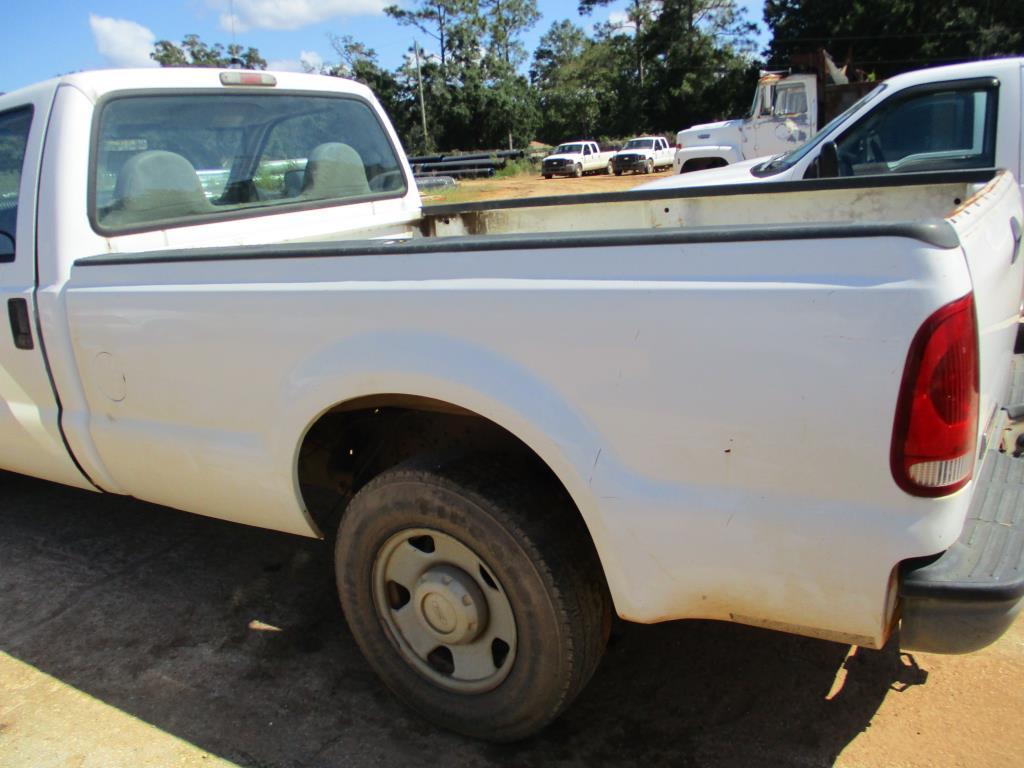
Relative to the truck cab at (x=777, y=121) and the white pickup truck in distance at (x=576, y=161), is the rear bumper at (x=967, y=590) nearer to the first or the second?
the truck cab at (x=777, y=121)

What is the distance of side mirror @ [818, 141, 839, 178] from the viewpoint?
568 centimetres

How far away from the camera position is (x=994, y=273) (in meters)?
1.97

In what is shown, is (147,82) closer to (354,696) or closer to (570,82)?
(354,696)

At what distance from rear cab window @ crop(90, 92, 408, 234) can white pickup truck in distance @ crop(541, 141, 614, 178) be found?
3814 centimetres

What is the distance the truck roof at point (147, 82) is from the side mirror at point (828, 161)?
3424mm

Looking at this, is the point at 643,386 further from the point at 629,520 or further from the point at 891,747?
the point at 891,747

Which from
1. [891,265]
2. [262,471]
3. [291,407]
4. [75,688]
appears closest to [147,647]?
[75,688]

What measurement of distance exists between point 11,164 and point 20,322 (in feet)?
2.19

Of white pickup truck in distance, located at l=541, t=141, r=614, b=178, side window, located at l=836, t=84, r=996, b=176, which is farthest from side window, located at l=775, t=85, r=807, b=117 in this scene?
white pickup truck in distance, located at l=541, t=141, r=614, b=178

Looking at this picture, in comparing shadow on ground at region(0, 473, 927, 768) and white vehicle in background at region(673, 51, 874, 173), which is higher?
white vehicle in background at region(673, 51, 874, 173)

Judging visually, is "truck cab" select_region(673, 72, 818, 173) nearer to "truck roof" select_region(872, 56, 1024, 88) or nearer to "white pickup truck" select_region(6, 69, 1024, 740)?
"truck roof" select_region(872, 56, 1024, 88)

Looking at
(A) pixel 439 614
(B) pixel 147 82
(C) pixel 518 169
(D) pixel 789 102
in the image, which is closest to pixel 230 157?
(B) pixel 147 82

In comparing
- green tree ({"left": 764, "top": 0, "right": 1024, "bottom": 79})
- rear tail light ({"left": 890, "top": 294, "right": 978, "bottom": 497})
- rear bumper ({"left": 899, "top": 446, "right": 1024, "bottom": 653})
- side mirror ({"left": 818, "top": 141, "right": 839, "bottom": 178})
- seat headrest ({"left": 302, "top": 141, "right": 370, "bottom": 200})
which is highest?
green tree ({"left": 764, "top": 0, "right": 1024, "bottom": 79})

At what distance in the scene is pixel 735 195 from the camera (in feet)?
12.0
